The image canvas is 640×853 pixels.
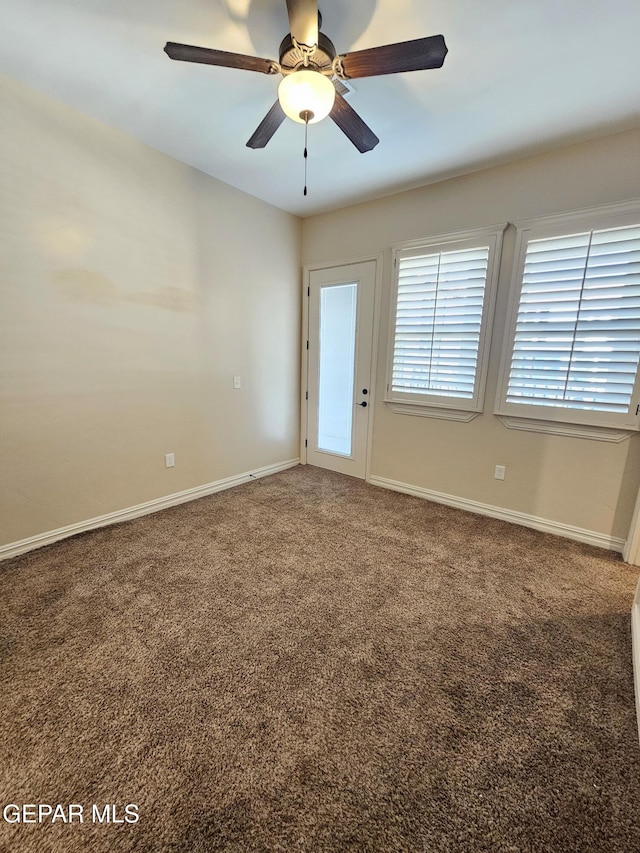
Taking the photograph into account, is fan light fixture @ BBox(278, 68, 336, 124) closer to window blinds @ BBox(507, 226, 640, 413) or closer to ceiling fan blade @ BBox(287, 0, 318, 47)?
ceiling fan blade @ BBox(287, 0, 318, 47)

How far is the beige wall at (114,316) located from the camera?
2166 millimetres

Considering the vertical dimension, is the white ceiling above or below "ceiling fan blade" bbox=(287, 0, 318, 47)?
above

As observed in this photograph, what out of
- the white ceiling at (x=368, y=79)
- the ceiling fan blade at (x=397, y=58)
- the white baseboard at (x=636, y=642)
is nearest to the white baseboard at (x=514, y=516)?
the white baseboard at (x=636, y=642)

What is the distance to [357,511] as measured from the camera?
3098 millimetres

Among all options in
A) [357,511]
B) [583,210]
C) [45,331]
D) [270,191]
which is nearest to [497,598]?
[357,511]

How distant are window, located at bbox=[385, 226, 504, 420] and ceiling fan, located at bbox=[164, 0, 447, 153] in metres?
1.65

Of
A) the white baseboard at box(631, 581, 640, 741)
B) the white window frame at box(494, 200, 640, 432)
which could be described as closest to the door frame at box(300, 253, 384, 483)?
the white window frame at box(494, 200, 640, 432)

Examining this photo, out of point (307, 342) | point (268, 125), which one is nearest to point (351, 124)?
point (268, 125)

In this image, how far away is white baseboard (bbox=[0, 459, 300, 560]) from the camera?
2.34 meters

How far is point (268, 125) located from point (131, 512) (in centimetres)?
280

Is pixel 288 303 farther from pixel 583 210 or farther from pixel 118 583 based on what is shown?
pixel 118 583

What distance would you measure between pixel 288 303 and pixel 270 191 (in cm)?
106

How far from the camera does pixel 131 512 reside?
2865 millimetres

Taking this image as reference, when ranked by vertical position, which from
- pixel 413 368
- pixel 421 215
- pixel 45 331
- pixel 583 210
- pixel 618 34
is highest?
pixel 618 34
